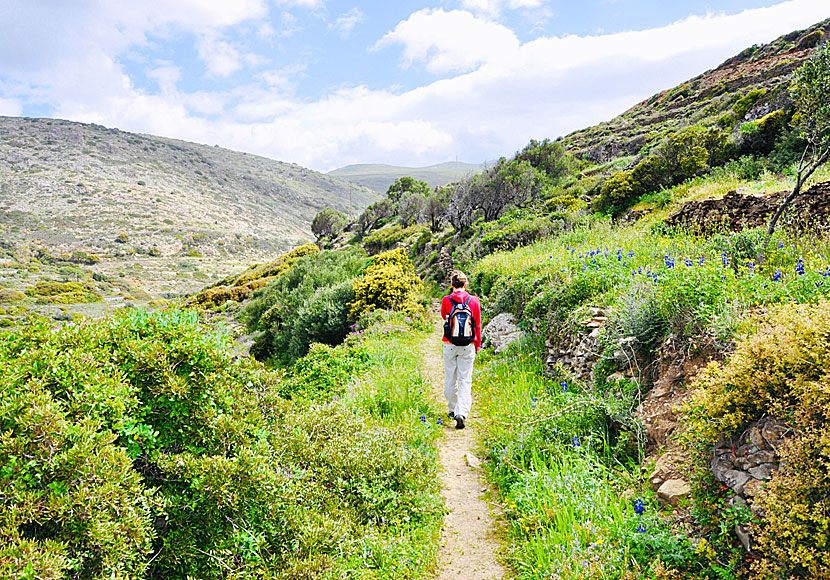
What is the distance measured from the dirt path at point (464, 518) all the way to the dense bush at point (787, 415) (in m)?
1.83

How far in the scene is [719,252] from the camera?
5.86 m

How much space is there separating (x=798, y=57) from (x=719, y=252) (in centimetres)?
4388

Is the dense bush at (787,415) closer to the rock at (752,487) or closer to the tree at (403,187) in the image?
the rock at (752,487)

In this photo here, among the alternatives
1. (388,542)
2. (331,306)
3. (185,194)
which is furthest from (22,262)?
(388,542)

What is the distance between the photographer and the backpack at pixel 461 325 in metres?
5.92

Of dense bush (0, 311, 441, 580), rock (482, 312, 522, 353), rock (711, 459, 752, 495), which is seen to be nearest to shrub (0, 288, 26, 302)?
rock (482, 312, 522, 353)

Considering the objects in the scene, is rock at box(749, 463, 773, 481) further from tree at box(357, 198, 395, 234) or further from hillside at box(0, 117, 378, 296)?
hillside at box(0, 117, 378, 296)

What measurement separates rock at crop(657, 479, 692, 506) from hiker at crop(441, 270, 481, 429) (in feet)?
10.00

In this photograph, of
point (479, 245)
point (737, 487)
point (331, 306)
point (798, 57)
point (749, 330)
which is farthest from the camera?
point (798, 57)

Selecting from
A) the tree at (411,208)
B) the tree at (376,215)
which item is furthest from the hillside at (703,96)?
the tree at (376,215)

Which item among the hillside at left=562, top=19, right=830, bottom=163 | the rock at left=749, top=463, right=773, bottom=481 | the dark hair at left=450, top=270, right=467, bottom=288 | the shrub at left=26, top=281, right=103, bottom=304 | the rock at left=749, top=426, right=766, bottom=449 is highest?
the hillside at left=562, top=19, right=830, bottom=163

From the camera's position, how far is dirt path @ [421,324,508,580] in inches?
136

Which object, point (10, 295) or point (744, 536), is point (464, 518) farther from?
point (10, 295)

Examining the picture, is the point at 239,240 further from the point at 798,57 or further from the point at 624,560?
the point at 624,560
